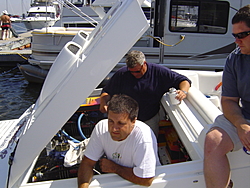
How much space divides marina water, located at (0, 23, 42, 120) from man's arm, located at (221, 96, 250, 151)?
6300mm

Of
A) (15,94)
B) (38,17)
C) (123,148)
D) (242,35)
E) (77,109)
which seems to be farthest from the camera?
(38,17)

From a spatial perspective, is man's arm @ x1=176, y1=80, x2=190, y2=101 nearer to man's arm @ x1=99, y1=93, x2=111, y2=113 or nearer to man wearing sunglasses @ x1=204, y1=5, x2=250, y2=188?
man wearing sunglasses @ x1=204, y1=5, x2=250, y2=188

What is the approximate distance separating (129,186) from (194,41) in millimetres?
6805

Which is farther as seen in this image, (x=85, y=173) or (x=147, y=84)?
(x=147, y=84)

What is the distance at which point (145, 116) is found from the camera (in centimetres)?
285

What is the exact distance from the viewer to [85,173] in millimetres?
1805

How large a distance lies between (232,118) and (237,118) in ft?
0.13

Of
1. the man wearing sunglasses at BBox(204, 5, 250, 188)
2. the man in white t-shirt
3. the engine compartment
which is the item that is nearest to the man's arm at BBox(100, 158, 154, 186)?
the man in white t-shirt

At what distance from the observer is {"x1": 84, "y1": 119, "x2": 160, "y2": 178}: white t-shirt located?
1.76 metres

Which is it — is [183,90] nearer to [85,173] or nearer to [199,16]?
[85,173]

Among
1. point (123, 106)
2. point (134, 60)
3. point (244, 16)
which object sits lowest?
point (123, 106)

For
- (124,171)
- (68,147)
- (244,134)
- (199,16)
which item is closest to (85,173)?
(124,171)

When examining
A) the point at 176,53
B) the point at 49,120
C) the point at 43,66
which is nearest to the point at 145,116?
the point at 49,120

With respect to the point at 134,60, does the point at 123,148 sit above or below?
below
